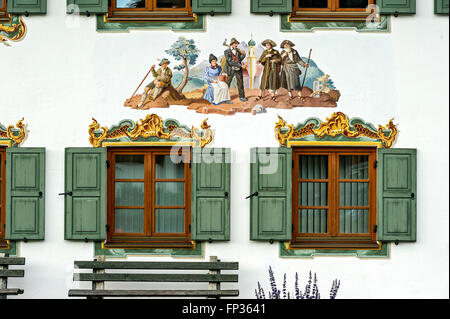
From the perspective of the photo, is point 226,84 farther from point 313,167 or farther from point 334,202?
point 334,202

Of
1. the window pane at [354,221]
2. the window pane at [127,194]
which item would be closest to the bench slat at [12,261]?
the window pane at [127,194]

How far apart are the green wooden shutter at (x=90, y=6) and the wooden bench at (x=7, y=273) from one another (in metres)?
3.23

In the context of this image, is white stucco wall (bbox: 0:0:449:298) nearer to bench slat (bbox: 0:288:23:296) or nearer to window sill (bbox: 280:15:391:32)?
window sill (bbox: 280:15:391:32)

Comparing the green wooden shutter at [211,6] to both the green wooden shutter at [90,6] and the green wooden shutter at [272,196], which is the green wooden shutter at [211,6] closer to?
the green wooden shutter at [90,6]

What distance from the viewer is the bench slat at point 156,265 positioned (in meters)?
10.2

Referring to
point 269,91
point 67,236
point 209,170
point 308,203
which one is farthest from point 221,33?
point 67,236

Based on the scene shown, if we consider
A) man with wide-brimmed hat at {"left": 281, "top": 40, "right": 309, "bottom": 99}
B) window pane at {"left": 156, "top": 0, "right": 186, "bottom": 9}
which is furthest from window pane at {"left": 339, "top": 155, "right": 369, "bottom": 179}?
window pane at {"left": 156, "top": 0, "right": 186, "bottom": 9}

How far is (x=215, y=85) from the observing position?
10.5 meters

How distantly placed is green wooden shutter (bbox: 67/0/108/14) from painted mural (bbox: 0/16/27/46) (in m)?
0.69

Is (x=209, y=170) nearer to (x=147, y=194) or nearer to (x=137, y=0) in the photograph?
(x=147, y=194)

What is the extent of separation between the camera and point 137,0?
1076 cm

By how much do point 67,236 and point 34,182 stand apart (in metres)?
0.80

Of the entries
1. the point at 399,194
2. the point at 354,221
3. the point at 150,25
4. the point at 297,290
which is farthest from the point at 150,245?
the point at 399,194

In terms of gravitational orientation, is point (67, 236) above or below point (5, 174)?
below
